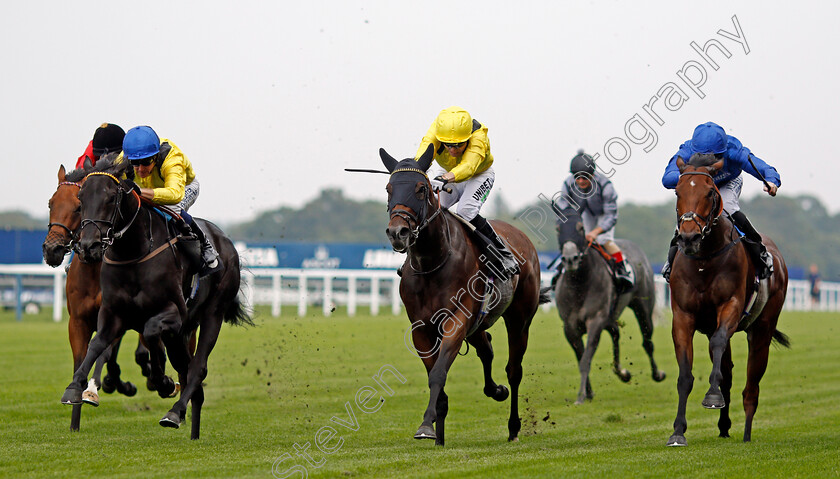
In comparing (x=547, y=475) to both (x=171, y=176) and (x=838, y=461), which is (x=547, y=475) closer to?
(x=838, y=461)

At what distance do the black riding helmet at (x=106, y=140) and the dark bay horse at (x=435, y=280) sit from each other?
105 inches

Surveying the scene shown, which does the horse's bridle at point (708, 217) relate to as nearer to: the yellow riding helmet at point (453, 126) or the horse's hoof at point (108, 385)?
the yellow riding helmet at point (453, 126)

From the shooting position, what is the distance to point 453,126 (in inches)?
279

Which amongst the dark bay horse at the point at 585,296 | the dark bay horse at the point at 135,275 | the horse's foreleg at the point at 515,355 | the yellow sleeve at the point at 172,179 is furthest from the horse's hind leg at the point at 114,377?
the dark bay horse at the point at 585,296

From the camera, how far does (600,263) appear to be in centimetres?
1115

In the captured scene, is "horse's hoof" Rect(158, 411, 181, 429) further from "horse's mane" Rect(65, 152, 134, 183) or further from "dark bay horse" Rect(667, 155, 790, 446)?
"dark bay horse" Rect(667, 155, 790, 446)

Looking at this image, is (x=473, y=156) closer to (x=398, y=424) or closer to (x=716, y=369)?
(x=716, y=369)

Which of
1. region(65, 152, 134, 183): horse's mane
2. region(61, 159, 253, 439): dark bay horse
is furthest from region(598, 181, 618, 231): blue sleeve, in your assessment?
region(65, 152, 134, 183): horse's mane

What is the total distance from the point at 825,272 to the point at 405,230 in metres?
70.4

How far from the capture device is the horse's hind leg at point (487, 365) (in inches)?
301

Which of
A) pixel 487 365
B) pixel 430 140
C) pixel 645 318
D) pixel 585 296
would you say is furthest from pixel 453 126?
pixel 645 318

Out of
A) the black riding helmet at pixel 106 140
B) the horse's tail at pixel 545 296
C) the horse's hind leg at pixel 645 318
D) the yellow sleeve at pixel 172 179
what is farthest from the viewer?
the horse's hind leg at pixel 645 318

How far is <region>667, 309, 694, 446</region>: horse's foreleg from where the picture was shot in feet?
22.2

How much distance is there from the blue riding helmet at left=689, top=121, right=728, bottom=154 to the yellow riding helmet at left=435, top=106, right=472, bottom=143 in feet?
5.41
